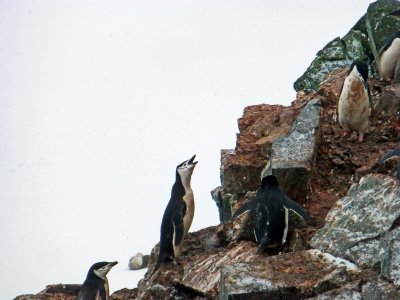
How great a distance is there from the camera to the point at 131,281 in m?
17.0

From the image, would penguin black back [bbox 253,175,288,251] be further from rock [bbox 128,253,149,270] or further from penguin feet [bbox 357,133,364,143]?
rock [bbox 128,253,149,270]

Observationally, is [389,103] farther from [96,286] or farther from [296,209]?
[96,286]

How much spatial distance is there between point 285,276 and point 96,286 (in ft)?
11.4

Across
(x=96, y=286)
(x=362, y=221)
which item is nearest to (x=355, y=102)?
(x=362, y=221)

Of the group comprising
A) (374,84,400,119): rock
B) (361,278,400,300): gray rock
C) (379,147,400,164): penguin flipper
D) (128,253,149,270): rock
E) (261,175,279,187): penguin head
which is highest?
(374,84,400,119): rock

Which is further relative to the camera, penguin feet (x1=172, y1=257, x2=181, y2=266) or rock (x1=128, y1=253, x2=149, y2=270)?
rock (x1=128, y1=253, x2=149, y2=270)

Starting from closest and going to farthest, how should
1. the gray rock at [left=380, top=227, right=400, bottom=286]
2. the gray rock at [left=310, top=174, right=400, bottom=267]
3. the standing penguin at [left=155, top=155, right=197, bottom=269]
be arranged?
the gray rock at [left=380, top=227, right=400, bottom=286] → the gray rock at [left=310, top=174, right=400, bottom=267] → the standing penguin at [left=155, top=155, right=197, bottom=269]

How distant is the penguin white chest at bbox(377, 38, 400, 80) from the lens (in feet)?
42.4

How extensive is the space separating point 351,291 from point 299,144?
3366mm

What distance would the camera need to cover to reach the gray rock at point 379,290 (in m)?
6.82

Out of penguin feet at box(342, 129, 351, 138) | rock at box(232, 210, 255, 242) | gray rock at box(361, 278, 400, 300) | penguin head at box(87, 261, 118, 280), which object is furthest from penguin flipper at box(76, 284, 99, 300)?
gray rock at box(361, 278, 400, 300)

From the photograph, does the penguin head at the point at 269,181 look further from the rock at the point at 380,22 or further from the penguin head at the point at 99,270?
the rock at the point at 380,22

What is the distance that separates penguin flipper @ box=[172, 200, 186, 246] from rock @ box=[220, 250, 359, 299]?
2.62 m

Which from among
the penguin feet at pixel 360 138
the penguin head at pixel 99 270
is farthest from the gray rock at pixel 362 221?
the penguin head at pixel 99 270
